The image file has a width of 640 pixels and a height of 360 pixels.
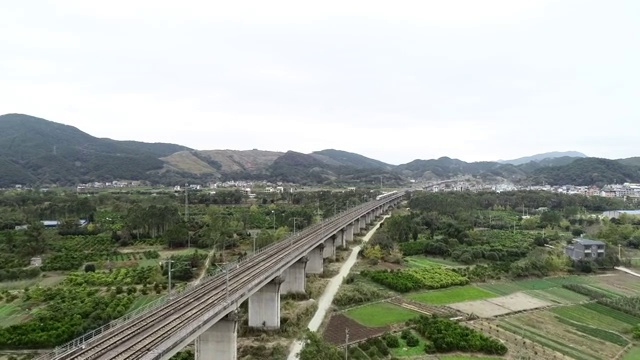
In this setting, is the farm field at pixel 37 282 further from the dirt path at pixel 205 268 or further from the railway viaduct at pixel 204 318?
the railway viaduct at pixel 204 318

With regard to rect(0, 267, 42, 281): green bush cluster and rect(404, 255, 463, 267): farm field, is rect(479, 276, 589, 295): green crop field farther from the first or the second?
rect(0, 267, 42, 281): green bush cluster

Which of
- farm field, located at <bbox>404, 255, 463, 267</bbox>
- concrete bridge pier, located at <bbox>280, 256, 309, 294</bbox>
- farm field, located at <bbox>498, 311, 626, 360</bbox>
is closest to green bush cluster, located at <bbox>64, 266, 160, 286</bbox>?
concrete bridge pier, located at <bbox>280, 256, 309, 294</bbox>

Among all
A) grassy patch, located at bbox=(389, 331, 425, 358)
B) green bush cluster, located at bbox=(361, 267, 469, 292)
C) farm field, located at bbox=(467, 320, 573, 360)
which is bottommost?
farm field, located at bbox=(467, 320, 573, 360)

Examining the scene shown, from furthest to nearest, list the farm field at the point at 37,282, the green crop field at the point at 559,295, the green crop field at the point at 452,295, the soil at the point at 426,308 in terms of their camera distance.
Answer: the farm field at the point at 37,282 → the green crop field at the point at 559,295 → the green crop field at the point at 452,295 → the soil at the point at 426,308

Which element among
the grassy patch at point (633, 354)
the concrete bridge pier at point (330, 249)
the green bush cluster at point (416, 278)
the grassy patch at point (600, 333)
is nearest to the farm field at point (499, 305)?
the grassy patch at point (600, 333)

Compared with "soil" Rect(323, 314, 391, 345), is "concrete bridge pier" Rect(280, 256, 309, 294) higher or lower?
higher

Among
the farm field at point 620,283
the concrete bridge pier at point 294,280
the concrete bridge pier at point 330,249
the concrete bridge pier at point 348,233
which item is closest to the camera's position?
the concrete bridge pier at point 294,280

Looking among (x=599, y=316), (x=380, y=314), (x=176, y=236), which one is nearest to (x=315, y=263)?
(x=380, y=314)
